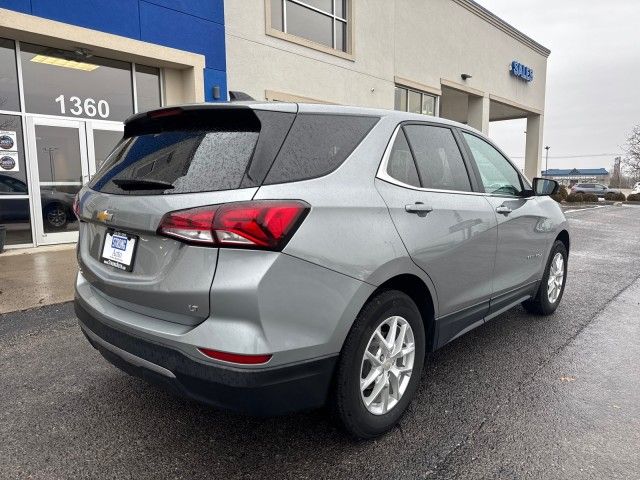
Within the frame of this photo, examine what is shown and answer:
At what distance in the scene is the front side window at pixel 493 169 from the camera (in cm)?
357

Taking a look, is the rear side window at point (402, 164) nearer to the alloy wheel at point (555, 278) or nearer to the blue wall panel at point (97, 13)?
the alloy wheel at point (555, 278)

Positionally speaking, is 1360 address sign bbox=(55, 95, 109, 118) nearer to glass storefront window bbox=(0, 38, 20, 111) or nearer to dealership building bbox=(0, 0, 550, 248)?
dealership building bbox=(0, 0, 550, 248)

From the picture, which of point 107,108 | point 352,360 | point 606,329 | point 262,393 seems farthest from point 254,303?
point 107,108

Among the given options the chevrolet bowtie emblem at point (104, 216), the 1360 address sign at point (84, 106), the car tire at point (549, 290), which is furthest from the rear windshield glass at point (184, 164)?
the 1360 address sign at point (84, 106)

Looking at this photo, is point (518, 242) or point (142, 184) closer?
point (142, 184)

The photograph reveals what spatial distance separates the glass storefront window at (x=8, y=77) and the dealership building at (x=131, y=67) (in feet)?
0.06

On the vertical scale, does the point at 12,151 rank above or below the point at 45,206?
above

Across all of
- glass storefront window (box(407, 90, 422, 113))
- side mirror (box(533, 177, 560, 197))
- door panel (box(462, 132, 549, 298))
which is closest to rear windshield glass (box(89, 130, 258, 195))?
door panel (box(462, 132, 549, 298))

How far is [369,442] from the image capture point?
99.7 inches

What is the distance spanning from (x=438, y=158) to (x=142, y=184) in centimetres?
183

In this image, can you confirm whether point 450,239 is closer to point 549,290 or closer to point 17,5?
point 549,290

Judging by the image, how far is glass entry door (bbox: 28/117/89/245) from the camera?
856cm

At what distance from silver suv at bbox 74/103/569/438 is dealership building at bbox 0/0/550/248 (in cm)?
684

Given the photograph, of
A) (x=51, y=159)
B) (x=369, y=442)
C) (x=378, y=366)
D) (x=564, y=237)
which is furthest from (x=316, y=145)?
(x=51, y=159)
